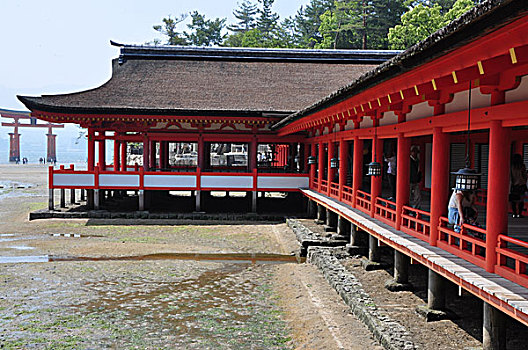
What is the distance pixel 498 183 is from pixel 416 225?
306 cm

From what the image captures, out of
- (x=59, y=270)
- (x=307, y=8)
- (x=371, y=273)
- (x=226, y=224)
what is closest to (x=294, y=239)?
(x=226, y=224)

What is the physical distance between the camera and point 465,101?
7.55m

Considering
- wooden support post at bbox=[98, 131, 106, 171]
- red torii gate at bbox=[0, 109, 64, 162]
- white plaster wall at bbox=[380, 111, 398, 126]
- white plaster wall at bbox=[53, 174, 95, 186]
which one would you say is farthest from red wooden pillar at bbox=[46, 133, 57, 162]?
white plaster wall at bbox=[380, 111, 398, 126]

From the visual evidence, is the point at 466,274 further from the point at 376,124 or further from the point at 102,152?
the point at 102,152

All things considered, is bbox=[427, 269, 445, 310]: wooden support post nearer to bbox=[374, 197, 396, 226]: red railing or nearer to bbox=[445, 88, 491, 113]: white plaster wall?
bbox=[445, 88, 491, 113]: white plaster wall

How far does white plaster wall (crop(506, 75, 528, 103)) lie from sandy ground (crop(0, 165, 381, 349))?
3506 mm

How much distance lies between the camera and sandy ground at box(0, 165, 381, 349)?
25.3 feet

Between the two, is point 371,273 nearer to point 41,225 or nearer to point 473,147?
point 473,147

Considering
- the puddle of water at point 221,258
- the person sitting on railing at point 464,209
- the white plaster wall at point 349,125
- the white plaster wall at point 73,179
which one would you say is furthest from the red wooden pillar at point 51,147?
the person sitting on railing at point 464,209

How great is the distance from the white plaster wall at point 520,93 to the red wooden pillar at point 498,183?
31cm

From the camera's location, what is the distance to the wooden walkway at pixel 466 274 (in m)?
5.29

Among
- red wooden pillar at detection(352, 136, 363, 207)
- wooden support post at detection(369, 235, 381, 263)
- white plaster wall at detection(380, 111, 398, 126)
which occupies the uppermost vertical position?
white plaster wall at detection(380, 111, 398, 126)

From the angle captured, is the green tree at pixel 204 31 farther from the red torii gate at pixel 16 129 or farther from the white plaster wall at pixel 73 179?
the white plaster wall at pixel 73 179

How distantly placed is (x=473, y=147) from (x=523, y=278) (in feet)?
35.9
